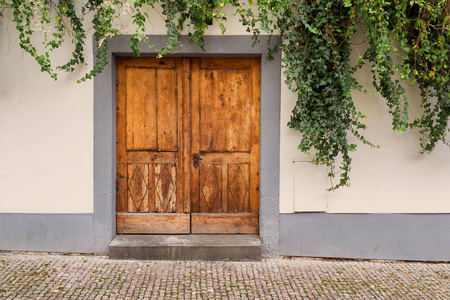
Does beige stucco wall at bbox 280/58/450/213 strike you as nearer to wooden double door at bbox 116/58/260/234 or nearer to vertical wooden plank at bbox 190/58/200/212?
wooden double door at bbox 116/58/260/234

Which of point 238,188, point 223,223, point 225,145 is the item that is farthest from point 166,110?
point 223,223

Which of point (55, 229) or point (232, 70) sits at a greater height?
point (232, 70)

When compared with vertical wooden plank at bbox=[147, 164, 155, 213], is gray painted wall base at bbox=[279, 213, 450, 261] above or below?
below

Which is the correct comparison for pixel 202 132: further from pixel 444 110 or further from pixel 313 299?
pixel 444 110

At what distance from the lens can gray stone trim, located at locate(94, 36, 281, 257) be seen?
479 centimetres

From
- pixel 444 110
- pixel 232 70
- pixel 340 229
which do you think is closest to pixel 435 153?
pixel 444 110

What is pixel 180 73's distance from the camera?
5.07 meters

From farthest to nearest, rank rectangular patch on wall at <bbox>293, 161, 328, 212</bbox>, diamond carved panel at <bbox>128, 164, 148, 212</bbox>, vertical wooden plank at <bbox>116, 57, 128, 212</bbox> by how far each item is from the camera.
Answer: diamond carved panel at <bbox>128, 164, 148, 212</bbox> < vertical wooden plank at <bbox>116, 57, 128, 212</bbox> < rectangular patch on wall at <bbox>293, 161, 328, 212</bbox>

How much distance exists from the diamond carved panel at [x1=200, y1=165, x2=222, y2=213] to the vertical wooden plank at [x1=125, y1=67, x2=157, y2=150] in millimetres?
739

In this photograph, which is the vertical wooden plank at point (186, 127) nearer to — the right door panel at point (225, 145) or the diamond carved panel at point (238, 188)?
the right door panel at point (225, 145)

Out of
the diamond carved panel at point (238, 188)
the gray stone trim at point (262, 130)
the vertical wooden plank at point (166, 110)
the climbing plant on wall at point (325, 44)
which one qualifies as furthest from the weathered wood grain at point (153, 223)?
the climbing plant on wall at point (325, 44)

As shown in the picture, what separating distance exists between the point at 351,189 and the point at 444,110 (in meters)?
1.36

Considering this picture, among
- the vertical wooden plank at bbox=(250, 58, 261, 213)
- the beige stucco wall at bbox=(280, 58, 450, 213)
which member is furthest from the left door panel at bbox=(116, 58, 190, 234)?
the beige stucco wall at bbox=(280, 58, 450, 213)

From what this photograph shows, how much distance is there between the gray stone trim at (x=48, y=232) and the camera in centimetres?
494
